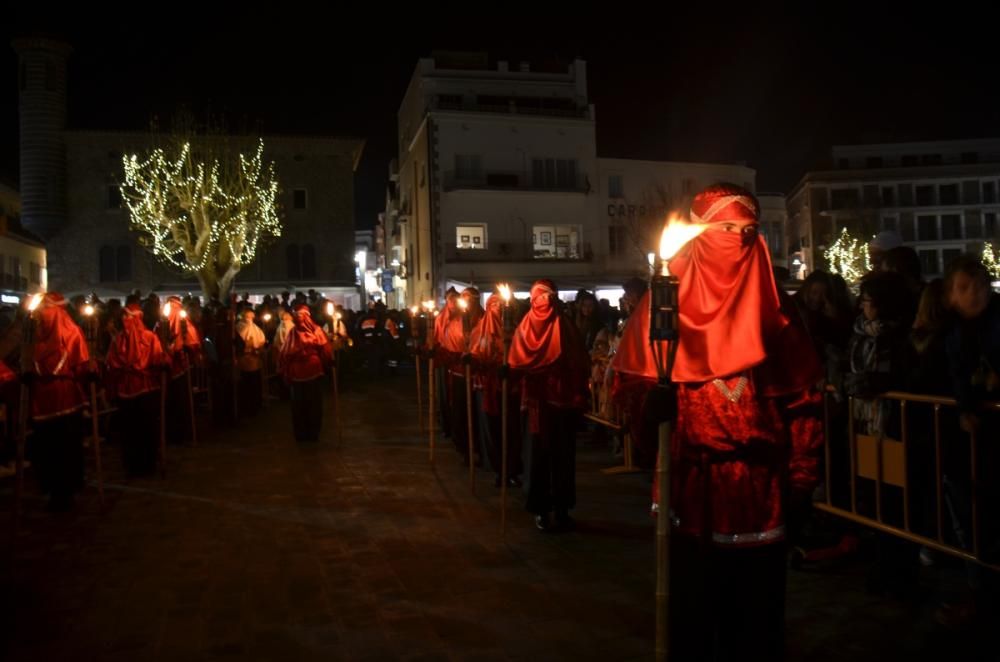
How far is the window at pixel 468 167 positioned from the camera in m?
41.3

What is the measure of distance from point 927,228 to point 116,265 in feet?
181

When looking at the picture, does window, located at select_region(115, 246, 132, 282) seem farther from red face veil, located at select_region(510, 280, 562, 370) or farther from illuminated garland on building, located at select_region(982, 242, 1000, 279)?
illuminated garland on building, located at select_region(982, 242, 1000, 279)

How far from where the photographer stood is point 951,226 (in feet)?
202

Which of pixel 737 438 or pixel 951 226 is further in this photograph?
pixel 951 226

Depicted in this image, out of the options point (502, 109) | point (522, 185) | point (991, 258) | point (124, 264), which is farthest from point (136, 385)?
point (991, 258)

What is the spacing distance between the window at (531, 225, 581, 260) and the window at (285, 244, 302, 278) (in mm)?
14071

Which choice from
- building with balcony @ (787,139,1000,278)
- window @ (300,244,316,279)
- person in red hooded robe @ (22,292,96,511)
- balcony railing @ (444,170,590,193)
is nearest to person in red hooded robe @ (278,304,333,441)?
person in red hooded robe @ (22,292,96,511)

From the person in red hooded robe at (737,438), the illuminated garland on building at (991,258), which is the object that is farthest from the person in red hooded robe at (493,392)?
the illuminated garland on building at (991,258)

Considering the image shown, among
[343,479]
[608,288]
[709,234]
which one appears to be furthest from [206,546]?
[608,288]

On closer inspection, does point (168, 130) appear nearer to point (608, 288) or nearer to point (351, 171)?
point (351, 171)

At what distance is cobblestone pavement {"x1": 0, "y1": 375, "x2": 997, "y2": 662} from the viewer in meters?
4.85

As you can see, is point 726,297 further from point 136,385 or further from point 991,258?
point 991,258

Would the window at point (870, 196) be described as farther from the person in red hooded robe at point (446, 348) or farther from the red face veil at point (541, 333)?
the red face veil at point (541, 333)

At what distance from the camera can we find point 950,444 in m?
5.19
